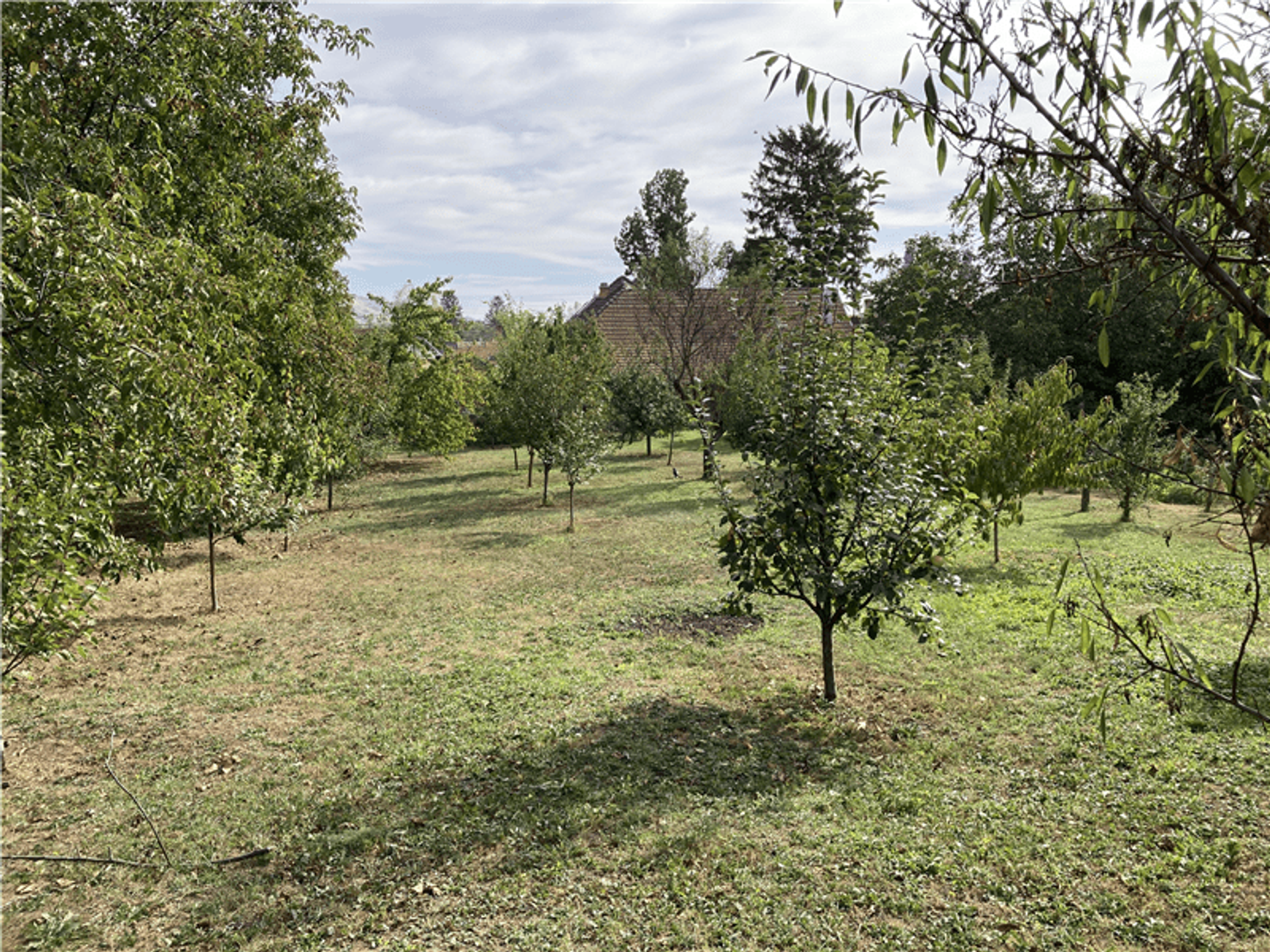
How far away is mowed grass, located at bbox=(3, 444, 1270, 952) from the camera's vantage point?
4.26 m

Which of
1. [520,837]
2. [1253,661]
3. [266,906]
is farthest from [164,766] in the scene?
[1253,661]

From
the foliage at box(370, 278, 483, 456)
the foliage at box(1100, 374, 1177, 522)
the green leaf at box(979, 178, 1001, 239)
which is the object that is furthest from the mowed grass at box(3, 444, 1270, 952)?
the foliage at box(370, 278, 483, 456)

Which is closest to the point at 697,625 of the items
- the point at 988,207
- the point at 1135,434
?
the point at 988,207

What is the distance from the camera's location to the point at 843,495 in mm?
6602

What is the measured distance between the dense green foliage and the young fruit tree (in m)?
4.29

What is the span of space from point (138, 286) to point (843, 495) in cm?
546

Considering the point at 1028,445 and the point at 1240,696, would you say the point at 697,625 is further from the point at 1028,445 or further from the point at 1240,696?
the point at 1028,445

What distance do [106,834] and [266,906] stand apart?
1625mm

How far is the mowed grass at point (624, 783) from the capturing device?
426 centimetres

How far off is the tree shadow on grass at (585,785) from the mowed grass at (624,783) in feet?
0.09

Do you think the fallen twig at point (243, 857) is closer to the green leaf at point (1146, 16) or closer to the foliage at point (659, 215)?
the green leaf at point (1146, 16)

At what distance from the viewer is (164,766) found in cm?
616

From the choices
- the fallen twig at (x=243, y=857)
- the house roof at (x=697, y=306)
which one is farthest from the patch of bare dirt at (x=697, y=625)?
the fallen twig at (x=243, y=857)

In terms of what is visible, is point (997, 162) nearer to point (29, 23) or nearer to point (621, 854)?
point (621, 854)
